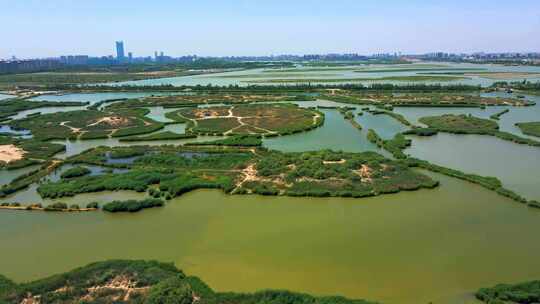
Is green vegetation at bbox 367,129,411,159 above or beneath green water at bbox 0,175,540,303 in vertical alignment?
above

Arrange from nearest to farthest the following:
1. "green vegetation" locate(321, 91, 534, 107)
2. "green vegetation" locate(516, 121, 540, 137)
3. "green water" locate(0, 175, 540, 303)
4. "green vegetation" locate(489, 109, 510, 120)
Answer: "green water" locate(0, 175, 540, 303) → "green vegetation" locate(516, 121, 540, 137) → "green vegetation" locate(489, 109, 510, 120) → "green vegetation" locate(321, 91, 534, 107)

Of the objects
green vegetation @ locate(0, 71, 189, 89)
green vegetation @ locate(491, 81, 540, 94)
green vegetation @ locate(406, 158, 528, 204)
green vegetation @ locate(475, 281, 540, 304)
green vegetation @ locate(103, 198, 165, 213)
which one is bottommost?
green vegetation @ locate(475, 281, 540, 304)

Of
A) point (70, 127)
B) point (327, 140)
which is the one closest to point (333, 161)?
point (327, 140)

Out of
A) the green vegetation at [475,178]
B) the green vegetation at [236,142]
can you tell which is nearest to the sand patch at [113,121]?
the green vegetation at [236,142]

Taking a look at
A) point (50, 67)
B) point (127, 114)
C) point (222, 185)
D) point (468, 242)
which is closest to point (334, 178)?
point (222, 185)

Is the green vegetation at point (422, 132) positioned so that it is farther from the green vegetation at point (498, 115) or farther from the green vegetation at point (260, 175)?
the green vegetation at point (498, 115)

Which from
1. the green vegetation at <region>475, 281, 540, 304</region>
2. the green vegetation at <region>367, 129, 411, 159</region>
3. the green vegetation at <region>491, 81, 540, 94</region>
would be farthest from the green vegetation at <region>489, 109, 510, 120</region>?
the green vegetation at <region>475, 281, 540, 304</region>

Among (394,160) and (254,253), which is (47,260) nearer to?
(254,253)

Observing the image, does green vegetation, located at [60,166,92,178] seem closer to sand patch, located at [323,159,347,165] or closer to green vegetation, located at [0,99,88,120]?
sand patch, located at [323,159,347,165]

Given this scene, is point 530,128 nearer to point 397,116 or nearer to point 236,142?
point 397,116
